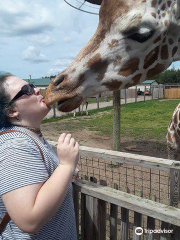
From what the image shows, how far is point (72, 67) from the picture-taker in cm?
189

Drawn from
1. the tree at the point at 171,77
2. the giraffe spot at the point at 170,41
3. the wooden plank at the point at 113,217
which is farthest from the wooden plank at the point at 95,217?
the tree at the point at 171,77

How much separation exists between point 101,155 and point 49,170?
121 cm

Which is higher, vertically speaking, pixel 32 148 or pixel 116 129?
pixel 32 148

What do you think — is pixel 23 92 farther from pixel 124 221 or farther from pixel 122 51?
pixel 124 221

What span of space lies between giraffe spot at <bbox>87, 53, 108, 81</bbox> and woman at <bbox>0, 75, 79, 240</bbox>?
1.82 feet

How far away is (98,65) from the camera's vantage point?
188cm

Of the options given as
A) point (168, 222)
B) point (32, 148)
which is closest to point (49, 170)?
point (32, 148)

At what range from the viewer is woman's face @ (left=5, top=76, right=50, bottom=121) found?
4.52ft

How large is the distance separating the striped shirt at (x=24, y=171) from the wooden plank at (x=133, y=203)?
0.39 metres

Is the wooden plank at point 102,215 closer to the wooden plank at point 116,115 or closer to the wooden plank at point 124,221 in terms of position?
the wooden plank at point 124,221

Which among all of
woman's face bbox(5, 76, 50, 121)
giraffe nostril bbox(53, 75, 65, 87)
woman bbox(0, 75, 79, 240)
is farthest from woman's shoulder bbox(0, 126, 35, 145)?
giraffe nostril bbox(53, 75, 65, 87)

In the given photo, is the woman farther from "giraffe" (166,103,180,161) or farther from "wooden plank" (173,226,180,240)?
"giraffe" (166,103,180,161)

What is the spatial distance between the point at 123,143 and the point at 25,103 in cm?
686

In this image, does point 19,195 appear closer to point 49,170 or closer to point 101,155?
point 49,170
